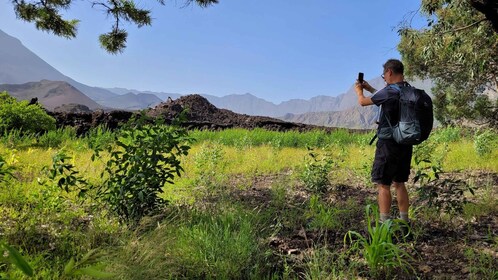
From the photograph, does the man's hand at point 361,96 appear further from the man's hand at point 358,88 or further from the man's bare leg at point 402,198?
the man's bare leg at point 402,198

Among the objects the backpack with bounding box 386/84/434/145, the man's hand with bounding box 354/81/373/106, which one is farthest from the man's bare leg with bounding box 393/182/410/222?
the man's hand with bounding box 354/81/373/106

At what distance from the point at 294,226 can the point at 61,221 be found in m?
2.48

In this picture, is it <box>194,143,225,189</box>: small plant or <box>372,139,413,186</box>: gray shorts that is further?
<box>194,143,225,189</box>: small plant

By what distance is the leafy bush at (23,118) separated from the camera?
1058cm

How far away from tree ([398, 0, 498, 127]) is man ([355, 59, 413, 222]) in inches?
165

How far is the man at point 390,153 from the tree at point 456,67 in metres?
4.20

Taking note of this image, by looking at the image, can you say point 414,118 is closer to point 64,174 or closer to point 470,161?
point 64,174

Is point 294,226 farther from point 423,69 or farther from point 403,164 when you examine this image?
point 423,69

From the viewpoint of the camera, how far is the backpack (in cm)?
342

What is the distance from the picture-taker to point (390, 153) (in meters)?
3.69

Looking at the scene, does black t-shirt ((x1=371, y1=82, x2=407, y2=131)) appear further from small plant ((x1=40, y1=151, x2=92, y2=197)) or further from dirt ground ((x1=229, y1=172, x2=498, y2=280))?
small plant ((x1=40, y1=151, x2=92, y2=197))

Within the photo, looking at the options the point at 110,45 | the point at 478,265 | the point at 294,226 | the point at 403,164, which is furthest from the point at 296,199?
the point at 110,45

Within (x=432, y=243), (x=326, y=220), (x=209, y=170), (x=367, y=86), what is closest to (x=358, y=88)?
(x=367, y=86)

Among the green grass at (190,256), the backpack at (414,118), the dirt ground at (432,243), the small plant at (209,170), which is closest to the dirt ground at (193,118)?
the small plant at (209,170)
